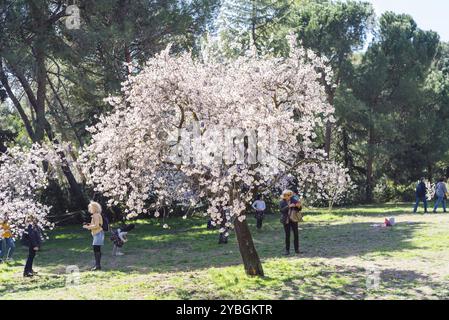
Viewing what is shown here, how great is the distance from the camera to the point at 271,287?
9.81 metres

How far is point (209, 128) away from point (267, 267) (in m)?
3.67

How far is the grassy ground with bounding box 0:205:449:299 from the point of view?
9.55 metres

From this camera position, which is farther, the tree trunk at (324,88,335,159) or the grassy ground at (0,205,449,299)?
the tree trunk at (324,88,335,159)

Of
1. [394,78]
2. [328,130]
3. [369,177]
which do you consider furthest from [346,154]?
[394,78]

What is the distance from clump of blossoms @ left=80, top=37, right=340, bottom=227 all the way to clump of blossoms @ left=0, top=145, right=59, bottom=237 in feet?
16.3

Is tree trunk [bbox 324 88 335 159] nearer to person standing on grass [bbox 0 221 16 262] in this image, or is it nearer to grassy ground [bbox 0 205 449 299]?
grassy ground [bbox 0 205 449 299]

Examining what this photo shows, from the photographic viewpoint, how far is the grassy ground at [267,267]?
31.3 ft

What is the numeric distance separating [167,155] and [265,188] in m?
2.01

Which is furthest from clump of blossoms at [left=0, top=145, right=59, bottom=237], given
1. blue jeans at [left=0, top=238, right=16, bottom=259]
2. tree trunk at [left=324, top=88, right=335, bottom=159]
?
tree trunk at [left=324, top=88, right=335, bottom=159]

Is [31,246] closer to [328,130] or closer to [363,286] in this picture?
[363,286]

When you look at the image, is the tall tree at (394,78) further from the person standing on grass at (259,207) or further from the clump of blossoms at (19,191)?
the clump of blossoms at (19,191)

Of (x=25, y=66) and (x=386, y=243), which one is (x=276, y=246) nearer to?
(x=386, y=243)

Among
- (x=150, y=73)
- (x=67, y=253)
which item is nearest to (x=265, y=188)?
(x=150, y=73)

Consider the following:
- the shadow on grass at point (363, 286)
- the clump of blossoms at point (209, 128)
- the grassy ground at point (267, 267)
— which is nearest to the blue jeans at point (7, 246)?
the grassy ground at point (267, 267)
